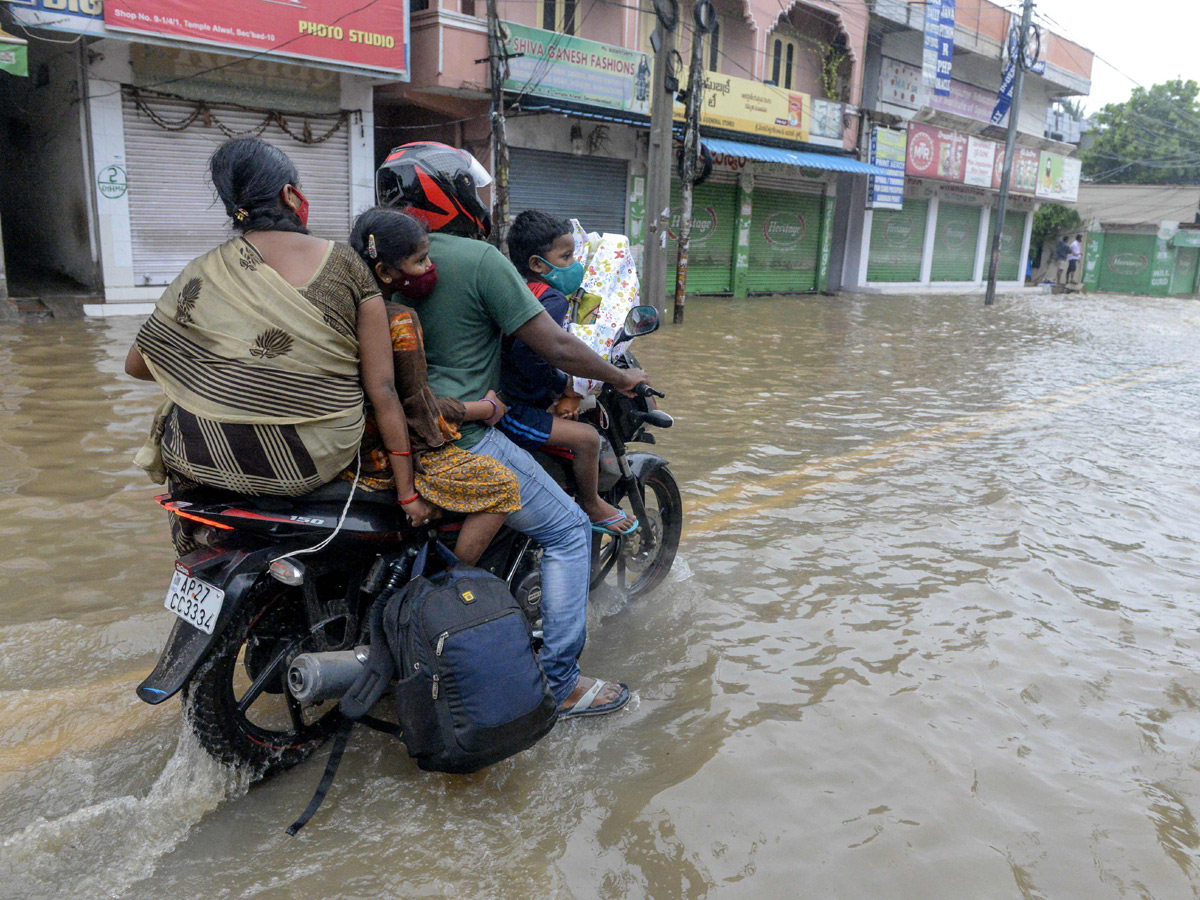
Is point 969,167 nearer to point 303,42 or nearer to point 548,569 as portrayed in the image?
point 303,42

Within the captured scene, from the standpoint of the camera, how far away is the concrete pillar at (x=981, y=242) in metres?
31.4

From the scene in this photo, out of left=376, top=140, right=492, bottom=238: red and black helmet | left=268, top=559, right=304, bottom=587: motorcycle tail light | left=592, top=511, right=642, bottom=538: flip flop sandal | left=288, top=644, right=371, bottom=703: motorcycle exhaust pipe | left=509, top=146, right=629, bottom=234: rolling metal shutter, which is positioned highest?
left=509, top=146, right=629, bottom=234: rolling metal shutter

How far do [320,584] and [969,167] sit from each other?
29.4m

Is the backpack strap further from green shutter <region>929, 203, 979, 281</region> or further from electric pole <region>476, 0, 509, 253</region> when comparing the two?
green shutter <region>929, 203, 979, 281</region>

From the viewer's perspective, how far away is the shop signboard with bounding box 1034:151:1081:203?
32125 millimetres

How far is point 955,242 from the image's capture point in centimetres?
3036

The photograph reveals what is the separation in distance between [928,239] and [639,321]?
28.0 meters

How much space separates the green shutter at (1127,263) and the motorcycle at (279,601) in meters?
40.4

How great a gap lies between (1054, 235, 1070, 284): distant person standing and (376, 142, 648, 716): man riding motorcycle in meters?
37.7

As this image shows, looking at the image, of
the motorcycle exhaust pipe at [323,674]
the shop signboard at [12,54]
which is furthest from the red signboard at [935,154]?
the motorcycle exhaust pipe at [323,674]

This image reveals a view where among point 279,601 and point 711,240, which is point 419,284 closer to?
point 279,601

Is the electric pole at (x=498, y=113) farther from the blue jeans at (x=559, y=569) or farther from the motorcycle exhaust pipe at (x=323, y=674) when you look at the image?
the motorcycle exhaust pipe at (x=323, y=674)

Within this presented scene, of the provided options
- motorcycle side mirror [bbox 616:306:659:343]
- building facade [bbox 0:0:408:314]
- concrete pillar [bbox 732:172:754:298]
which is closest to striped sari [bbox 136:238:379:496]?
motorcycle side mirror [bbox 616:306:659:343]

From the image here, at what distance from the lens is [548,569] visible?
2.82 metres
